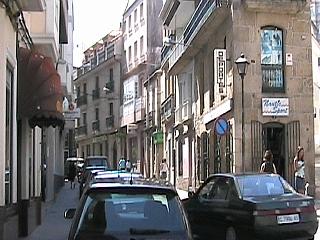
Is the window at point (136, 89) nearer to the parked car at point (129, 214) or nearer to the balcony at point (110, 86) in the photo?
the balcony at point (110, 86)

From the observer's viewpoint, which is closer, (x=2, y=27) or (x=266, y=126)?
(x=2, y=27)

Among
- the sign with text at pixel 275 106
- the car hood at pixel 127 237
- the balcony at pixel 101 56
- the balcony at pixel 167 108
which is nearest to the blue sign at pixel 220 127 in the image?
the sign with text at pixel 275 106

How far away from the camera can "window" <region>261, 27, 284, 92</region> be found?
24.7 m

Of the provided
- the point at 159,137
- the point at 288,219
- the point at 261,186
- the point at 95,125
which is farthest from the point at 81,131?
the point at 288,219

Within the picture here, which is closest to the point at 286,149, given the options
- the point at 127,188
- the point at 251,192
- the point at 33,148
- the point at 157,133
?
the point at 33,148

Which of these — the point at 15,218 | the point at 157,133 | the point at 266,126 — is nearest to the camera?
the point at 15,218

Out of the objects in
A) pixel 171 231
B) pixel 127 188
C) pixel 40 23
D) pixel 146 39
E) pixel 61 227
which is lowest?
pixel 61 227

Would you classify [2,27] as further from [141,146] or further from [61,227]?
[141,146]

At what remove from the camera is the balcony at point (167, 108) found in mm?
41569

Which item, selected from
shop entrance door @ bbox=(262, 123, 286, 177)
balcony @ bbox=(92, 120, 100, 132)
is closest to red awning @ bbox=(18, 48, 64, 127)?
shop entrance door @ bbox=(262, 123, 286, 177)

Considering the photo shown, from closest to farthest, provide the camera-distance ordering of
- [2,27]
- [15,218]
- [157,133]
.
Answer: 1. [2,27]
2. [15,218]
3. [157,133]

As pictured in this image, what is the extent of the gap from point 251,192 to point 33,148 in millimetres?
7594

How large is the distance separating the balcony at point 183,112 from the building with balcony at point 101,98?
22444mm

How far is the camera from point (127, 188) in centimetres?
739
